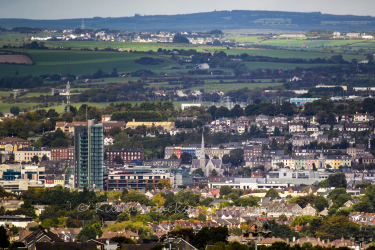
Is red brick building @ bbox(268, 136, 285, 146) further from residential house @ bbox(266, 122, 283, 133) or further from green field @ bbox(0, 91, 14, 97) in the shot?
green field @ bbox(0, 91, 14, 97)

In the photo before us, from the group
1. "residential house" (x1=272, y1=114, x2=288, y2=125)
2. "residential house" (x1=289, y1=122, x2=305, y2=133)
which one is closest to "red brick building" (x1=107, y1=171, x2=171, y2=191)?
"residential house" (x1=289, y1=122, x2=305, y2=133)

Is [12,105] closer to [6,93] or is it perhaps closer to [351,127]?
[6,93]

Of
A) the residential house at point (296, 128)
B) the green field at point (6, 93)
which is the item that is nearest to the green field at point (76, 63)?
the green field at point (6, 93)

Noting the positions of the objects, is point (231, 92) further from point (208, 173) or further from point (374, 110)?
point (208, 173)

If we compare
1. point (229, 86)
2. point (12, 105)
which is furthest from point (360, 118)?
point (12, 105)

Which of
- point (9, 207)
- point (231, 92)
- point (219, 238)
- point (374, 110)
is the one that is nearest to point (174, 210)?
point (9, 207)

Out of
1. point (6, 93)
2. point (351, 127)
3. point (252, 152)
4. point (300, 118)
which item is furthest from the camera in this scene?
point (6, 93)

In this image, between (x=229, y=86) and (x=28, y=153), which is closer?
(x=28, y=153)

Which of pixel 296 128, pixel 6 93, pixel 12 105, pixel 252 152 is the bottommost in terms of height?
pixel 252 152
